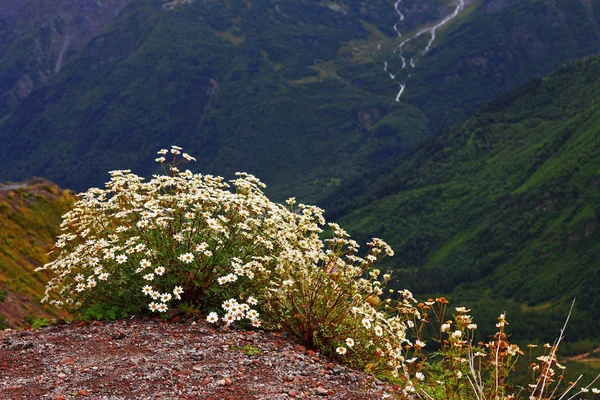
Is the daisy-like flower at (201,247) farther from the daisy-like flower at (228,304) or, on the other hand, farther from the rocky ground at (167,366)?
the rocky ground at (167,366)

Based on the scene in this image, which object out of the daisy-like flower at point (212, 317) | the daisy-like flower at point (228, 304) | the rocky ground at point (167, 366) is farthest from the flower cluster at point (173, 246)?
the daisy-like flower at point (212, 317)

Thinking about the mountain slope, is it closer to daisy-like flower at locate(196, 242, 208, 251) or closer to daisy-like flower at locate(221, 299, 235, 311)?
daisy-like flower at locate(196, 242, 208, 251)

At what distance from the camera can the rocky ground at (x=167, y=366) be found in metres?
7.50

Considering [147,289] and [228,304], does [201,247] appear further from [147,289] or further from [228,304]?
[147,289]

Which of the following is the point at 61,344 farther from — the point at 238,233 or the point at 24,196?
the point at 24,196

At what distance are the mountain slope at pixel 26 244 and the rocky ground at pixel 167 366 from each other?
25.8ft

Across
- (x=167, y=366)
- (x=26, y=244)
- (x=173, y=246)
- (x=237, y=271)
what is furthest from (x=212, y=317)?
(x=26, y=244)

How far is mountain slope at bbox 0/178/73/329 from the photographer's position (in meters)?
19.0

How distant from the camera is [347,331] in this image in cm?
920

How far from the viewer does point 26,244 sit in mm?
26906

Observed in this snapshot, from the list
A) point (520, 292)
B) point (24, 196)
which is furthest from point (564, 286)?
point (24, 196)

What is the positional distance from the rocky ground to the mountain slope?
787 centimetres

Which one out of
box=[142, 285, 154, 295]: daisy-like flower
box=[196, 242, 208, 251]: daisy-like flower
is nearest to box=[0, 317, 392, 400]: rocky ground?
box=[142, 285, 154, 295]: daisy-like flower

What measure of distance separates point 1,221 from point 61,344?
2073cm
